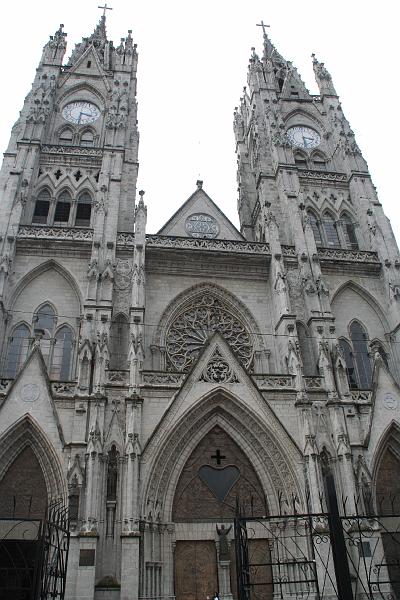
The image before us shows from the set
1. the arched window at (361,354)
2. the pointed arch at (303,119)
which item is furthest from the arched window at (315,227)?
the pointed arch at (303,119)

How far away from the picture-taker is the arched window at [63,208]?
2372 cm

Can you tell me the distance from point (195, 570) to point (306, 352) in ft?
29.1

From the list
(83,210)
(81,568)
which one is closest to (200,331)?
(83,210)

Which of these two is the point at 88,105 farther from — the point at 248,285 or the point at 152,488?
the point at 152,488

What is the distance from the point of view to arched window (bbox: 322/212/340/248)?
25.2 metres

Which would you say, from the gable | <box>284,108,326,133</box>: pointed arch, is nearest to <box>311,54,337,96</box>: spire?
<box>284,108,326,133</box>: pointed arch

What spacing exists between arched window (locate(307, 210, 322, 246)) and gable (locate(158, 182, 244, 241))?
3.60 m

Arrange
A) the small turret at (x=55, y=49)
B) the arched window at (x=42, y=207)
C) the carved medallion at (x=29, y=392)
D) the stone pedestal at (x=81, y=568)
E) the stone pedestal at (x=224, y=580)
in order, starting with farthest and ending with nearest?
the small turret at (x=55, y=49), the arched window at (x=42, y=207), the carved medallion at (x=29, y=392), the stone pedestal at (x=224, y=580), the stone pedestal at (x=81, y=568)

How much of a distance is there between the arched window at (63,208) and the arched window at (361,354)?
13543 millimetres

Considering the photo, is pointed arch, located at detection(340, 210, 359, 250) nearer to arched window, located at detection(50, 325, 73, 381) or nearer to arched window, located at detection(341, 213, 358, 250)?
arched window, located at detection(341, 213, 358, 250)

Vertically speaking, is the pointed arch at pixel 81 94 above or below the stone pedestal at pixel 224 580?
above

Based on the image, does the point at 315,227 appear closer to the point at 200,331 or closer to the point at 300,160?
the point at 300,160

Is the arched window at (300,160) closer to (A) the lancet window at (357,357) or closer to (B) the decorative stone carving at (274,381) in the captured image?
(A) the lancet window at (357,357)

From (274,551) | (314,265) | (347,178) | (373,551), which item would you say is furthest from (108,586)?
(347,178)
